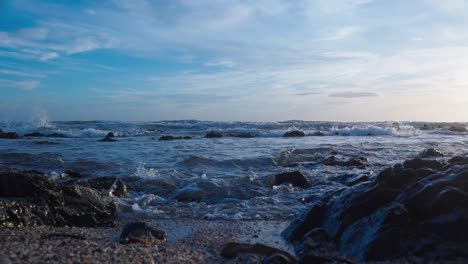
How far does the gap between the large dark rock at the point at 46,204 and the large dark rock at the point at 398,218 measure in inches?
114

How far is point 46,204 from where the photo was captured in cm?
551

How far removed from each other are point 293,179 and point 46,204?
5.34 meters

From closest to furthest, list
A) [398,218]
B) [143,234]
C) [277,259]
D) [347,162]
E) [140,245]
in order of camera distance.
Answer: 1. [277,259]
2. [398,218]
3. [140,245]
4. [143,234]
5. [347,162]

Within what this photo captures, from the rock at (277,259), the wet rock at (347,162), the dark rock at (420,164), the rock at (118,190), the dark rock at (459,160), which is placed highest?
the dark rock at (459,160)

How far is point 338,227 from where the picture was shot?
462cm

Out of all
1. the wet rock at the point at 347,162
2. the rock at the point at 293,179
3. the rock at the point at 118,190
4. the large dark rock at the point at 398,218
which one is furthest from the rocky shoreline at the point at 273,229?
the wet rock at the point at 347,162

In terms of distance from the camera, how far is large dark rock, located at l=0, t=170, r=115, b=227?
502 cm

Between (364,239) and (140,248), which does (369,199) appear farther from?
(140,248)

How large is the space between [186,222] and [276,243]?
5.70 ft

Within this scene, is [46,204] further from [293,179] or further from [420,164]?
[293,179]

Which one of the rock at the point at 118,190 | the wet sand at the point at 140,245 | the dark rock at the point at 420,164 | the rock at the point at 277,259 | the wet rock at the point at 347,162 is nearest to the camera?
the wet sand at the point at 140,245

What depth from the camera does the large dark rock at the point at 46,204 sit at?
16.5ft

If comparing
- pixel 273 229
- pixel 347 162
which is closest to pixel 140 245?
pixel 273 229

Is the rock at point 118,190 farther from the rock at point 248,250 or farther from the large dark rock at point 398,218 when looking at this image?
the rock at point 248,250
